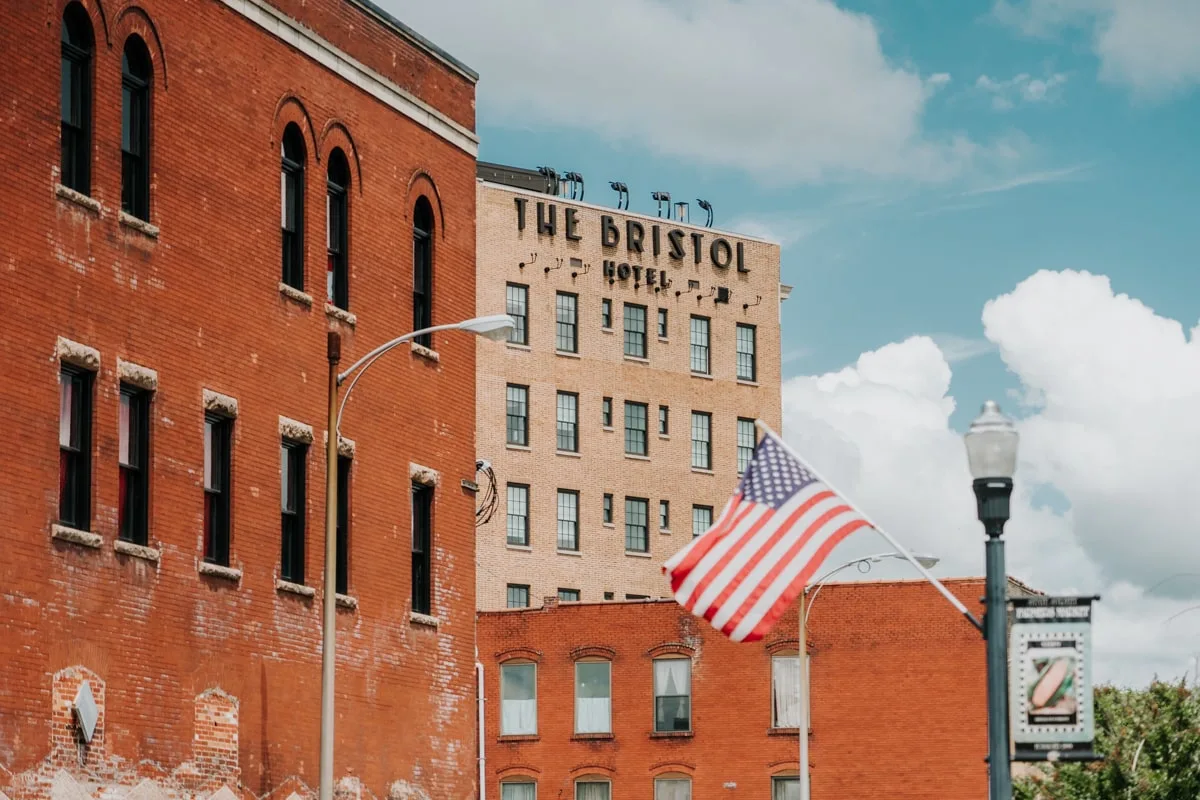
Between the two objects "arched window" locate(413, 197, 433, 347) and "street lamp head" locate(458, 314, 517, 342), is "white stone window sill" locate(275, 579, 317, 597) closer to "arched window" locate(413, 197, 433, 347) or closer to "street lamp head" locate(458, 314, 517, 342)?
"arched window" locate(413, 197, 433, 347)

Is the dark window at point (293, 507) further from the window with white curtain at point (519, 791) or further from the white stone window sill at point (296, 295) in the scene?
the window with white curtain at point (519, 791)

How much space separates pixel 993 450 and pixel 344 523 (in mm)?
20377

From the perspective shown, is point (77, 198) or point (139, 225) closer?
point (77, 198)

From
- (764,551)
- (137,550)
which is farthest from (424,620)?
(764,551)

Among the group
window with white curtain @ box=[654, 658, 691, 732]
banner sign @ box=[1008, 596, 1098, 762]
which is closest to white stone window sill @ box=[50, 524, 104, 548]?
banner sign @ box=[1008, 596, 1098, 762]

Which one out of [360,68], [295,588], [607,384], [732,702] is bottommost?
[732,702]

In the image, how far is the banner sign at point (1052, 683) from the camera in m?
15.1

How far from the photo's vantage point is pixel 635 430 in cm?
7894

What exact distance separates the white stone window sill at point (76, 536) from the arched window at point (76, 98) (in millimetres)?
4521

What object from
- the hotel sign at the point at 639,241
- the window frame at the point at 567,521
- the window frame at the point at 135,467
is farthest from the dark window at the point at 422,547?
the hotel sign at the point at 639,241

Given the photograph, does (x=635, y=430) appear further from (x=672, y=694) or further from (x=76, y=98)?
(x=76, y=98)

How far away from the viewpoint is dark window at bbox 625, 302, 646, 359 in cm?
7919

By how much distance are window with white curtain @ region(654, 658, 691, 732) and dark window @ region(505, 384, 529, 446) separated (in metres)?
15.0

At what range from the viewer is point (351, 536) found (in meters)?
33.8
